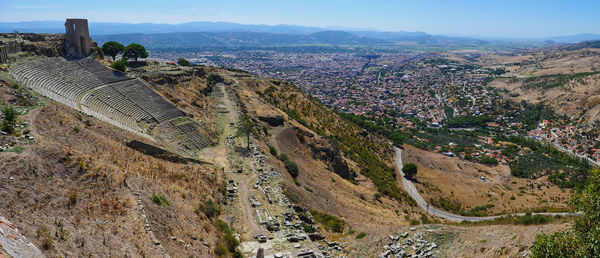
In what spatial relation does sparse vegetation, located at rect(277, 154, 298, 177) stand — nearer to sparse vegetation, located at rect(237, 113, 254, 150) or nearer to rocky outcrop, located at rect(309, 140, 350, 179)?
sparse vegetation, located at rect(237, 113, 254, 150)

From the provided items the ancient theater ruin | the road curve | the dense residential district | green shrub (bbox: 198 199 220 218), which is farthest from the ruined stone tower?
the dense residential district

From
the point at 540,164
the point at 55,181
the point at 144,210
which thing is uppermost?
the point at 55,181

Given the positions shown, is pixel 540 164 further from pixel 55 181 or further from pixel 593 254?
pixel 55 181

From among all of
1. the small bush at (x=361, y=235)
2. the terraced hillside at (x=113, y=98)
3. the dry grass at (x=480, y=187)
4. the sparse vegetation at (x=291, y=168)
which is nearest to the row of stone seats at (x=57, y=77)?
the terraced hillside at (x=113, y=98)

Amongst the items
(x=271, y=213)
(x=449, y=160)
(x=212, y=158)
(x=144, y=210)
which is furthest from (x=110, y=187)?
(x=449, y=160)

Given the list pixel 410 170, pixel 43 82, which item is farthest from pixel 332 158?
pixel 43 82

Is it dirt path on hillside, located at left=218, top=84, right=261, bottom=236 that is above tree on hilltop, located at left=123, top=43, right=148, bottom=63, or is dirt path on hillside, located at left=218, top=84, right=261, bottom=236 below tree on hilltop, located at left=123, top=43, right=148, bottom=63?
below

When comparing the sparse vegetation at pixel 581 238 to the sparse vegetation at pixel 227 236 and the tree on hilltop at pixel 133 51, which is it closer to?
the sparse vegetation at pixel 227 236

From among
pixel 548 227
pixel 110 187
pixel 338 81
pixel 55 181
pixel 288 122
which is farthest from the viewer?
pixel 338 81
